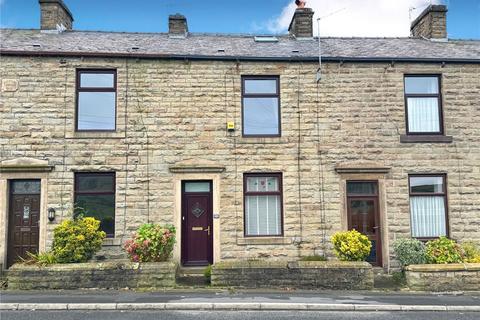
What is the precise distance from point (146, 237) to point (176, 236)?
1644 mm

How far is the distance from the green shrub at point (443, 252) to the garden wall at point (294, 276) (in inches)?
81.7

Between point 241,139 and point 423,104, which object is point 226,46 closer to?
point 241,139

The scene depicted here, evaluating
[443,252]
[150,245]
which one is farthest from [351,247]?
[150,245]

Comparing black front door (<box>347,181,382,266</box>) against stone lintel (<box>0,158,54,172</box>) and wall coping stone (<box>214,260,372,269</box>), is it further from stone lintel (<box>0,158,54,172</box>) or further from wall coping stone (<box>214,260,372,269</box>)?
stone lintel (<box>0,158,54,172</box>)

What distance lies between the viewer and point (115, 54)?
1238 cm

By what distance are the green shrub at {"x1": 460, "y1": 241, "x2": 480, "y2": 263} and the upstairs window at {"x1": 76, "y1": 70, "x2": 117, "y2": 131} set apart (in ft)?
33.1

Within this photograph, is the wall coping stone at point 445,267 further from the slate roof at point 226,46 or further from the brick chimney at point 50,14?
the brick chimney at point 50,14

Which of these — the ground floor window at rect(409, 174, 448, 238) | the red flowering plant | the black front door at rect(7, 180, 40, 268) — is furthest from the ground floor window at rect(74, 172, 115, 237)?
the ground floor window at rect(409, 174, 448, 238)

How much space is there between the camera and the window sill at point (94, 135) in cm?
1218

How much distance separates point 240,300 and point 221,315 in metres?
0.94

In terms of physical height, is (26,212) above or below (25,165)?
below

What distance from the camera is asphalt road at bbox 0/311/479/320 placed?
7.76 metres

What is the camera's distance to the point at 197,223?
1243cm

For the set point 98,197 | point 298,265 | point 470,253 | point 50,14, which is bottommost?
point 298,265
